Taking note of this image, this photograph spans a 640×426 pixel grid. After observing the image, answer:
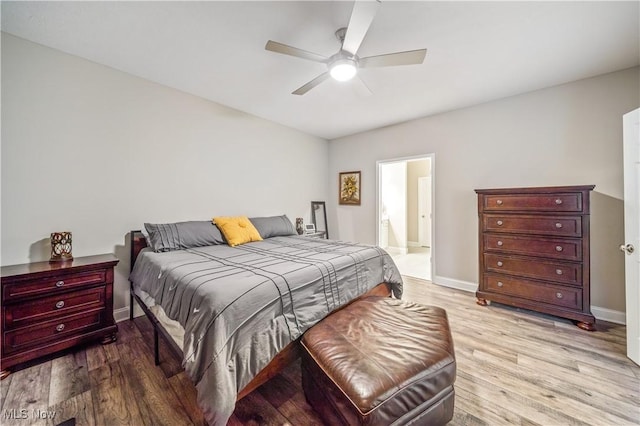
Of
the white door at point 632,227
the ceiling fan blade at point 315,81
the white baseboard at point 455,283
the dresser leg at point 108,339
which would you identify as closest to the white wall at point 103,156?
the dresser leg at point 108,339

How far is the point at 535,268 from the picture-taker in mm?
2564

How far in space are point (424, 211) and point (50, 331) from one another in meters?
6.88

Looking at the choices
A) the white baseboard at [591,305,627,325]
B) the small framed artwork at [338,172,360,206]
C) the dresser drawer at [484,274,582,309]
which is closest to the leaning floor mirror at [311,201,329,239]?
the small framed artwork at [338,172,360,206]

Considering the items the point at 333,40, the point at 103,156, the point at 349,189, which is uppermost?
the point at 333,40

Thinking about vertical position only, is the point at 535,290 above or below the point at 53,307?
below

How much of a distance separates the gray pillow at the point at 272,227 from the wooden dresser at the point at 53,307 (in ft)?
5.33

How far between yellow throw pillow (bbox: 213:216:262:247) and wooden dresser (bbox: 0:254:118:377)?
107 cm

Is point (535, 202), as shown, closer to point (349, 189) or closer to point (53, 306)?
point (349, 189)

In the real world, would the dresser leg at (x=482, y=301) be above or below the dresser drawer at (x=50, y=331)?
below

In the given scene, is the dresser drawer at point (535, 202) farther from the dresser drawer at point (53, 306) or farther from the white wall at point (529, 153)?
the dresser drawer at point (53, 306)

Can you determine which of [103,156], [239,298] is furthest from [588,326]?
[103,156]

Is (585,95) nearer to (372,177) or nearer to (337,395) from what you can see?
(372,177)

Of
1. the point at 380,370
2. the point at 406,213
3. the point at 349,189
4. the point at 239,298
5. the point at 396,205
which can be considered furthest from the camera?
the point at 406,213

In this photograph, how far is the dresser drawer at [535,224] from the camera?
2.37m
